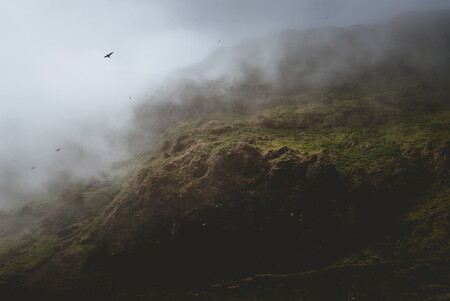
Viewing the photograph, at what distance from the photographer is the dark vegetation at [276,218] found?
90.3ft

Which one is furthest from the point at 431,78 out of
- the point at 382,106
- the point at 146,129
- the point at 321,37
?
the point at 146,129

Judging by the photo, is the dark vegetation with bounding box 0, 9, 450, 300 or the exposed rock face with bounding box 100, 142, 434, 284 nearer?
the dark vegetation with bounding box 0, 9, 450, 300

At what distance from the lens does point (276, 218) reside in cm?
3203

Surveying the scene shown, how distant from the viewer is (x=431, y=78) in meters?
53.5

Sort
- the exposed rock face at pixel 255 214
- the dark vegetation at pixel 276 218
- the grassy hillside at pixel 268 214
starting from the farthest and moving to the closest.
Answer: the exposed rock face at pixel 255 214
the grassy hillside at pixel 268 214
the dark vegetation at pixel 276 218

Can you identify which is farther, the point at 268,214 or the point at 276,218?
the point at 268,214

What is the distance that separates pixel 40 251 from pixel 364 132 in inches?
2214

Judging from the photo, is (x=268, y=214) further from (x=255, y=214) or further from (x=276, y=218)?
(x=255, y=214)

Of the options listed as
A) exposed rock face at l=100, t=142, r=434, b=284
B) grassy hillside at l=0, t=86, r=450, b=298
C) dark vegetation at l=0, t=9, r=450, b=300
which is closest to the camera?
dark vegetation at l=0, t=9, r=450, b=300

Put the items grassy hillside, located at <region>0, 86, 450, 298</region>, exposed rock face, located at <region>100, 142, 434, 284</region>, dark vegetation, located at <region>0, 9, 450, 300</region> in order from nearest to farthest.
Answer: dark vegetation, located at <region>0, 9, 450, 300</region>, grassy hillside, located at <region>0, 86, 450, 298</region>, exposed rock face, located at <region>100, 142, 434, 284</region>

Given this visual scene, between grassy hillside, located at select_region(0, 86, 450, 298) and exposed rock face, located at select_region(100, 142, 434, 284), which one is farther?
exposed rock face, located at select_region(100, 142, 434, 284)

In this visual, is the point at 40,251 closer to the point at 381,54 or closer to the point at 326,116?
the point at 326,116

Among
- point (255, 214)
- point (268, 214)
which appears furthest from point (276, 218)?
point (255, 214)

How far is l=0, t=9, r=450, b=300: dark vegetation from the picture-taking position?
27531mm
